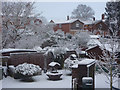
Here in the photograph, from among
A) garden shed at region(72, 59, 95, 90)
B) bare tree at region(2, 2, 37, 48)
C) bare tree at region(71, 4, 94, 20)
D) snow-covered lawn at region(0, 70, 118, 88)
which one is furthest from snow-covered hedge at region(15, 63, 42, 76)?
bare tree at region(71, 4, 94, 20)

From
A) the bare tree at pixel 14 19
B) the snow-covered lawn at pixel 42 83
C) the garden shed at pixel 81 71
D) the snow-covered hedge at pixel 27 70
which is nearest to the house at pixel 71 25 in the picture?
the bare tree at pixel 14 19

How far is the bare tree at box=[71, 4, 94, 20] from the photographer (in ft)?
119

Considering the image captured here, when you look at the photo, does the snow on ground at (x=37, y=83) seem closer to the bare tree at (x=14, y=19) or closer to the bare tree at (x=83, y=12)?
the bare tree at (x=14, y=19)

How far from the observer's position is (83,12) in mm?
36406

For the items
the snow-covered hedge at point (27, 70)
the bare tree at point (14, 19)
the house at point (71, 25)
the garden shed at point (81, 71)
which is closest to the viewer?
the garden shed at point (81, 71)

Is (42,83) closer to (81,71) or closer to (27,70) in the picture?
(27,70)

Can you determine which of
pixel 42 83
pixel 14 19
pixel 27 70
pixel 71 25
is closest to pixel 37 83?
pixel 42 83

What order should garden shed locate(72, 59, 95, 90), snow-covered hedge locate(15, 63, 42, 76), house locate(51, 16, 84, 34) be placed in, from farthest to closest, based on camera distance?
house locate(51, 16, 84, 34)
snow-covered hedge locate(15, 63, 42, 76)
garden shed locate(72, 59, 95, 90)

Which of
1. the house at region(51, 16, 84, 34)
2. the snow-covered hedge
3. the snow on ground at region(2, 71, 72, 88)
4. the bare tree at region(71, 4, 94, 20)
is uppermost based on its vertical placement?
the bare tree at region(71, 4, 94, 20)

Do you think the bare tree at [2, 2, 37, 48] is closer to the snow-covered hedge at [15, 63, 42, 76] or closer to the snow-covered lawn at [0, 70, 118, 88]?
the snow-covered hedge at [15, 63, 42, 76]

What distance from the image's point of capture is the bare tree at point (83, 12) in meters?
36.3

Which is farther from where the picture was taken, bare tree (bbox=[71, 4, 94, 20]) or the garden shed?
bare tree (bbox=[71, 4, 94, 20])

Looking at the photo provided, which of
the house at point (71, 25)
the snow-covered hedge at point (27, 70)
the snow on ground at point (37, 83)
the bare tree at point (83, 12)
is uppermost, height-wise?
the bare tree at point (83, 12)

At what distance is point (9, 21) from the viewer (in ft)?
45.1
